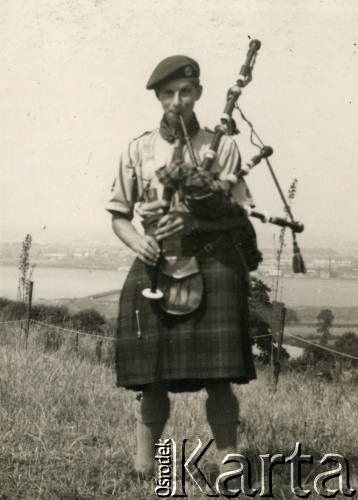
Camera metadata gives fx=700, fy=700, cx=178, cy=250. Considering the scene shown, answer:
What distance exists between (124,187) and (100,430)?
1.50 m

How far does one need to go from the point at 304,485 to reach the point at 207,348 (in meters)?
0.87

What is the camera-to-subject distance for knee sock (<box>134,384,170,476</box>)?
10.3 feet

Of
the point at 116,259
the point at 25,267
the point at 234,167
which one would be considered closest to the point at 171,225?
the point at 234,167

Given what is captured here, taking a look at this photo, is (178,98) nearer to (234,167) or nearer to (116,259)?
(234,167)

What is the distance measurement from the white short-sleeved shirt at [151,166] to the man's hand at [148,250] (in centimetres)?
18

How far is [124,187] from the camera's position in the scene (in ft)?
10.1

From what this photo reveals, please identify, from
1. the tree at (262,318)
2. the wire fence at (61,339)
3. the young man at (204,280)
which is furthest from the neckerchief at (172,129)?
the wire fence at (61,339)

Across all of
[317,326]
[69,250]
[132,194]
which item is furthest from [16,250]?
[132,194]

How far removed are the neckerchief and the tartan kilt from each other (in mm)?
478

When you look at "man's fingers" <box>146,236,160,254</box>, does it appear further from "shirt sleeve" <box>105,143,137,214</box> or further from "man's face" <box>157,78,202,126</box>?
"man's face" <box>157,78,202,126</box>

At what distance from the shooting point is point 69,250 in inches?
344

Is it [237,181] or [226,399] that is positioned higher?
[237,181]

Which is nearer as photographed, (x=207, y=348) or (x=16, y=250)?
(x=207, y=348)

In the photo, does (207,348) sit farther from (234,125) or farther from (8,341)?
(8,341)
